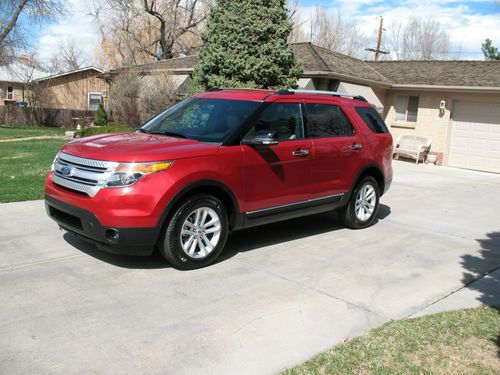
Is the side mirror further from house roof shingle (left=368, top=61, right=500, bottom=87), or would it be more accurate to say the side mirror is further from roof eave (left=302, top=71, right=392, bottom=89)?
house roof shingle (left=368, top=61, right=500, bottom=87)

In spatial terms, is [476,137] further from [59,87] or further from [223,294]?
[59,87]

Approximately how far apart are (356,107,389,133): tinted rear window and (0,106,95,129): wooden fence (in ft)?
88.0

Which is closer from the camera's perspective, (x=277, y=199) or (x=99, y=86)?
(x=277, y=199)

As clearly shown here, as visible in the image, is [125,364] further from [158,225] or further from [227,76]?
[227,76]

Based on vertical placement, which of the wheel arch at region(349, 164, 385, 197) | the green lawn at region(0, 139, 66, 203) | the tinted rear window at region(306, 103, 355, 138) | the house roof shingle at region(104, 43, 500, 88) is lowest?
the green lawn at region(0, 139, 66, 203)

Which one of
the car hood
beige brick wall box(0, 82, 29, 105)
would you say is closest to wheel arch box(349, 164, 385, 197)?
the car hood

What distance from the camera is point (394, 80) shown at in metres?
20.2

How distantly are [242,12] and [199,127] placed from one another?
8.55 metres

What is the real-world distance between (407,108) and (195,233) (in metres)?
16.9

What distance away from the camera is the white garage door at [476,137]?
17812 millimetres

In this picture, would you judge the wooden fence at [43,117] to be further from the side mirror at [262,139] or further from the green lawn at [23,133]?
the side mirror at [262,139]

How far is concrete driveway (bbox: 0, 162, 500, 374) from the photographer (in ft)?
11.9

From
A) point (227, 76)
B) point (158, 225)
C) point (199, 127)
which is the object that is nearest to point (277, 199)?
point (199, 127)

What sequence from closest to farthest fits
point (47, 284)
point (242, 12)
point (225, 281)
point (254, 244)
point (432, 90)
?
point (47, 284)
point (225, 281)
point (254, 244)
point (242, 12)
point (432, 90)
